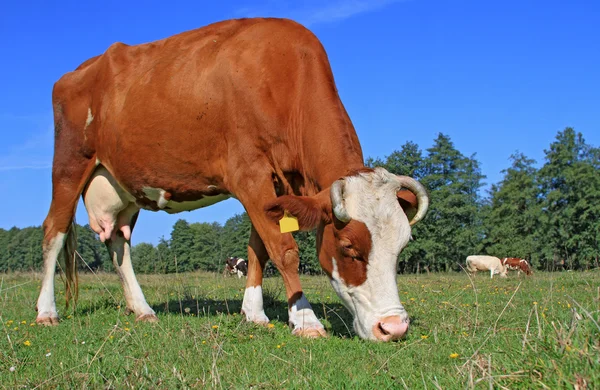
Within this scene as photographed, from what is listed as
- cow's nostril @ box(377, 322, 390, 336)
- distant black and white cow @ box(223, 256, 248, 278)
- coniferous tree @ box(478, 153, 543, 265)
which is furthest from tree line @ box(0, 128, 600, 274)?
cow's nostril @ box(377, 322, 390, 336)

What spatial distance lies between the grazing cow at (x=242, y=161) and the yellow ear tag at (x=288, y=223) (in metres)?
0.05

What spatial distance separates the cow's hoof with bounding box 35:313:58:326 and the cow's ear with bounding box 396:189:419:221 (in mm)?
4565

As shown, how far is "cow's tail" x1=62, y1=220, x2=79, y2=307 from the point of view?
8547mm

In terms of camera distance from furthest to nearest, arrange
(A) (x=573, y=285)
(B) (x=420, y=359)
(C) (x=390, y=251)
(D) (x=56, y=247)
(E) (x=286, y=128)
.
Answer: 1. (A) (x=573, y=285)
2. (D) (x=56, y=247)
3. (E) (x=286, y=128)
4. (C) (x=390, y=251)
5. (B) (x=420, y=359)

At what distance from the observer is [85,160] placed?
28.3 ft

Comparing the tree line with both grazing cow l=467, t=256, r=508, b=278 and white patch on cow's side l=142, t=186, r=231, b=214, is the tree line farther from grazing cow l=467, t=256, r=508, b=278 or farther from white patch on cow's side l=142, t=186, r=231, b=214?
white patch on cow's side l=142, t=186, r=231, b=214

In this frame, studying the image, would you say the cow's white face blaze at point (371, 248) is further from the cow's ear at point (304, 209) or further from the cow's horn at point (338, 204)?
the cow's ear at point (304, 209)

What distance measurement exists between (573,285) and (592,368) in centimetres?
984

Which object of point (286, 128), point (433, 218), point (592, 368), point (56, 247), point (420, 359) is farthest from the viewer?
point (433, 218)

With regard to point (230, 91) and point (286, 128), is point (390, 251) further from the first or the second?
point (230, 91)

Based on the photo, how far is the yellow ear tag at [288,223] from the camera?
5605mm

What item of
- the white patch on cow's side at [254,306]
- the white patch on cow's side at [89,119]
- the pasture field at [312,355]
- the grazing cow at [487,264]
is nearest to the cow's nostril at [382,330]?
the pasture field at [312,355]

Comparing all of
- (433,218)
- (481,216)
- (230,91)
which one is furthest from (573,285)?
(481,216)

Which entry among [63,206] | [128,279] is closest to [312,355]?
[128,279]
